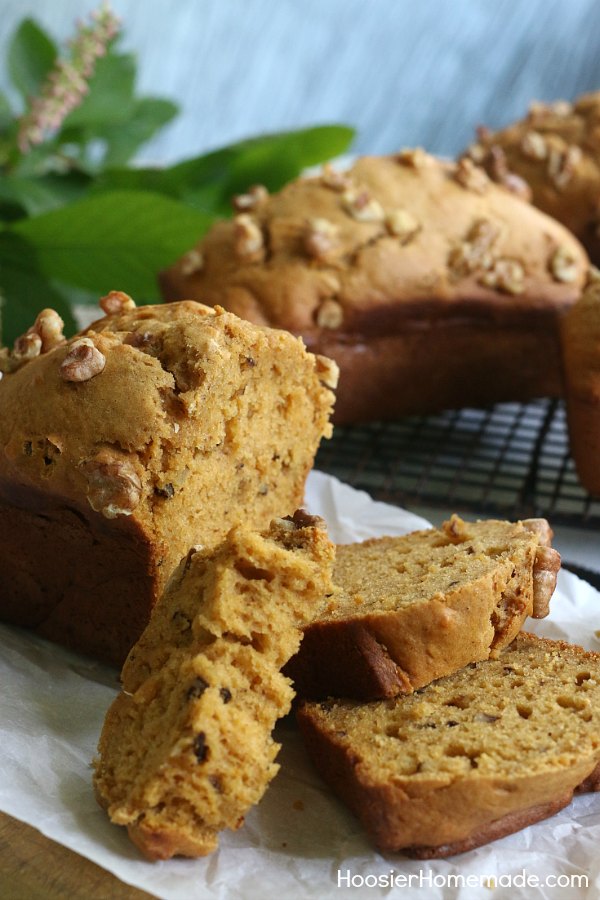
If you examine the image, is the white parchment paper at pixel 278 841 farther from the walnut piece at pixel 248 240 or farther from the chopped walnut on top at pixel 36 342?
the walnut piece at pixel 248 240

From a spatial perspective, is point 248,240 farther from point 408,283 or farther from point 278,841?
point 278,841

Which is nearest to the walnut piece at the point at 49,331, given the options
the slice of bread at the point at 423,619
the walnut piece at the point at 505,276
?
the slice of bread at the point at 423,619

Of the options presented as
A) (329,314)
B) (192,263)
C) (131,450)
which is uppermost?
(131,450)

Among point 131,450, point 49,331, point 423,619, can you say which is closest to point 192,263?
point 49,331

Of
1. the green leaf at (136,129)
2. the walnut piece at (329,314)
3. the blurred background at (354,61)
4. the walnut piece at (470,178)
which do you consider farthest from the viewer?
the blurred background at (354,61)

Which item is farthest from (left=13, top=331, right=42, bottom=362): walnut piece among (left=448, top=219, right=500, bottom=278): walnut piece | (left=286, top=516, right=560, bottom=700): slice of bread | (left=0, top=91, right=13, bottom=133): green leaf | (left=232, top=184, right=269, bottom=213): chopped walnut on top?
(left=0, top=91, right=13, bottom=133): green leaf

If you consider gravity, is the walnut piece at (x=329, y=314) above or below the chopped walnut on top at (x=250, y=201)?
below
